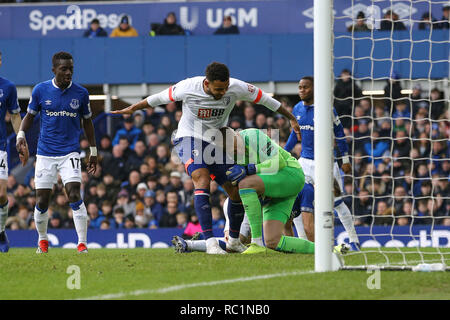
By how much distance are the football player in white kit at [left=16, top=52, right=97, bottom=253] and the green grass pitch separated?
→ 6.44 ft

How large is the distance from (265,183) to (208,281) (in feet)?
8.40

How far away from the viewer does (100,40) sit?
62.5ft

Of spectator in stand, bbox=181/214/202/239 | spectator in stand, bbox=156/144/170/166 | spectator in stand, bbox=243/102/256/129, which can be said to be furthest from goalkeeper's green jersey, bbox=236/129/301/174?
spectator in stand, bbox=243/102/256/129

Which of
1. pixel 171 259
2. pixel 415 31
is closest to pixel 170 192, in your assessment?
pixel 415 31

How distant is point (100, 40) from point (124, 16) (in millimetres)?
831

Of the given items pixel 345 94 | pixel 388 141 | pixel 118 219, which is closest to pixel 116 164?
pixel 118 219

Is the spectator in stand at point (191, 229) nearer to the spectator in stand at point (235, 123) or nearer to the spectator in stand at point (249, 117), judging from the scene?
the spectator in stand at point (235, 123)

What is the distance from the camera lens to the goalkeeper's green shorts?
8625 millimetres

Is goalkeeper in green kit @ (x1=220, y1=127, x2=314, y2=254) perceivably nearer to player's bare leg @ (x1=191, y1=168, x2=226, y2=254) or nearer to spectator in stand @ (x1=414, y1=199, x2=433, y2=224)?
player's bare leg @ (x1=191, y1=168, x2=226, y2=254)

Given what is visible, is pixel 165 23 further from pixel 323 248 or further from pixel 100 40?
pixel 323 248

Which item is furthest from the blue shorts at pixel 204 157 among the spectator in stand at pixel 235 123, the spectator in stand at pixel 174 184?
the spectator in stand at pixel 235 123

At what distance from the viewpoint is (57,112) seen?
988 cm

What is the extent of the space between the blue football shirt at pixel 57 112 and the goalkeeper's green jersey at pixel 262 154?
7.74 ft

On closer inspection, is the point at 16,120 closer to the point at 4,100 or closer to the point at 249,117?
the point at 4,100
